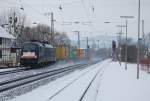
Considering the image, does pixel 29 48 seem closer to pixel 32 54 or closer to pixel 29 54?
pixel 29 54

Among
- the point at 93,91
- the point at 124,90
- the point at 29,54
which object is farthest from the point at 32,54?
the point at 124,90

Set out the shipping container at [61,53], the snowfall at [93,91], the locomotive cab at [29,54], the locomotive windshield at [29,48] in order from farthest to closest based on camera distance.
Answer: the shipping container at [61,53] < the locomotive windshield at [29,48] < the locomotive cab at [29,54] < the snowfall at [93,91]

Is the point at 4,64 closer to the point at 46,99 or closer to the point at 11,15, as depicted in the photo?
the point at 46,99

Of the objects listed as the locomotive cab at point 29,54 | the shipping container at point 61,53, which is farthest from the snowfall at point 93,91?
the shipping container at point 61,53

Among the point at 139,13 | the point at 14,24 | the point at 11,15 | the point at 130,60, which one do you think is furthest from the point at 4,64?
the point at 130,60

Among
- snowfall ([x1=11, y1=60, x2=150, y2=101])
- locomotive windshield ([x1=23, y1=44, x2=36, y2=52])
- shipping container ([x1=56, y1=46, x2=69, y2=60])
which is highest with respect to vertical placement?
locomotive windshield ([x1=23, y1=44, x2=36, y2=52])

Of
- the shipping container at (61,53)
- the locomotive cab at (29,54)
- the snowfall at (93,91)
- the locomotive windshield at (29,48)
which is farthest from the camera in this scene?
the shipping container at (61,53)

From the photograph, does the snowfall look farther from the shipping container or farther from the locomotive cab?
the shipping container

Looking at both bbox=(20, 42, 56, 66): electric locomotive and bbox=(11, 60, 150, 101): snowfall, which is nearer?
bbox=(11, 60, 150, 101): snowfall

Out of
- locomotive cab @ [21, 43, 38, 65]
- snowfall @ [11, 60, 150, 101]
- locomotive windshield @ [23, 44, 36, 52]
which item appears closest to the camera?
snowfall @ [11, 60, 150, 101]

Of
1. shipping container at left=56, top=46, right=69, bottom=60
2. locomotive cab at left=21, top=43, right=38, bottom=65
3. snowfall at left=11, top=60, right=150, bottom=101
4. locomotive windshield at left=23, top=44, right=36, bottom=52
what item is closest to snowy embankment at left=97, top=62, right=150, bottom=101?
snowfall at left=11, top=60, right=150, bottom=101

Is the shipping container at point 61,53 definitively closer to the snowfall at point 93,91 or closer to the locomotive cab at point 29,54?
the locomotive cab at point 29,54

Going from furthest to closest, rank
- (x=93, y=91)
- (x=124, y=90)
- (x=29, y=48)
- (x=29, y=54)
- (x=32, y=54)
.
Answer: (x=29, y=48)
(x=29, y=54)
(x=32, y=54)
(x=93, y=91)
(x=124, y=90)

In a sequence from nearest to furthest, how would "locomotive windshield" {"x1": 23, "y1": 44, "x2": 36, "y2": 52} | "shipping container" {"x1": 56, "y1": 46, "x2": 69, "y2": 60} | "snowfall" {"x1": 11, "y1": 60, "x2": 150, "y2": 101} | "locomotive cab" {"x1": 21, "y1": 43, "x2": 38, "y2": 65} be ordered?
"snowfall" {"x1": 11, "y1": 60, "x2": 150, "y2": 101} → "locomotive cab" {"x1": 21, "y1": 43, "x2": 38, "y2": 65} → "locomotive windshield" {"x1": 23, "y1": 44, "x2": 36, "y2": 52} → "shipping container" {"x1": 56, "y1": 46, "x2": 69, "y2": 60}
